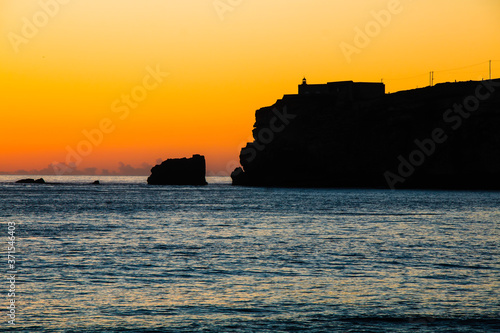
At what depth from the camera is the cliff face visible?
16375cm

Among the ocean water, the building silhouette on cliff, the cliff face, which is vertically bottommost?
the ocean water

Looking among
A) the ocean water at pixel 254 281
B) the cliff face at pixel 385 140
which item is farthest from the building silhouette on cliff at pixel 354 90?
the ocean water at pixel 254 281

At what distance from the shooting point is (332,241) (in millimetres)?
44375

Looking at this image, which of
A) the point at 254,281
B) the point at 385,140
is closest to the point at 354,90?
the point at 385,140

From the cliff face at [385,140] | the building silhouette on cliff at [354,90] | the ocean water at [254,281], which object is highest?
the building silhouette on cliff at [354,90]

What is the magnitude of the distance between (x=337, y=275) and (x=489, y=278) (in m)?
6.58

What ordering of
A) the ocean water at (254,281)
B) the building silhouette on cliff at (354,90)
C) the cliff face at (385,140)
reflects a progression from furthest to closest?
the building silhouette on cliff at (354,90)
the cliff face at (385,140)
the ocean water at (254,281)

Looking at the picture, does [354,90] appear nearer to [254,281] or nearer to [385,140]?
[385,140]

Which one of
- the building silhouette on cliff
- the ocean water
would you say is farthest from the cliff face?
the ocean water

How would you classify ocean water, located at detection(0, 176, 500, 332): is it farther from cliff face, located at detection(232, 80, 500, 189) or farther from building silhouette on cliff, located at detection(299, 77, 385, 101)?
building silhouette on cliff, located at detection(299, 77, 385, 101)

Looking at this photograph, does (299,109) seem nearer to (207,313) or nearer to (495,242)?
(495,242)

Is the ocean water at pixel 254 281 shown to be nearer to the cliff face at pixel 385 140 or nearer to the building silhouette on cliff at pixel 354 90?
the cliff face at pixel 385 140

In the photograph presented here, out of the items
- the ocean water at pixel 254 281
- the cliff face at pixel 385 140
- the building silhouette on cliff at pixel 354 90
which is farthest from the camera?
the building silhouette on cliff at pixel 354 90

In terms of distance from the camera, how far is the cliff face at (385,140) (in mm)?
163750
